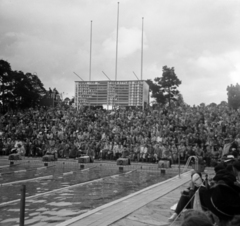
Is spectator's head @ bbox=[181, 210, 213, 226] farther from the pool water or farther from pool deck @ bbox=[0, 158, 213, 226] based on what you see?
the pool water

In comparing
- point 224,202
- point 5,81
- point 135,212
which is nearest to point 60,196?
point 135,212

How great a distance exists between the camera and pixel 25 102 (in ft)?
189

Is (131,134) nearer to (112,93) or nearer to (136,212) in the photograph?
(112,93)

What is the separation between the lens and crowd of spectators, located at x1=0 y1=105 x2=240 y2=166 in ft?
77.2

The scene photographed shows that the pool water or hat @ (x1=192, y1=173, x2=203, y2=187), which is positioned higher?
hat @ (x1=192, y1=173, x2=203, y2=187)

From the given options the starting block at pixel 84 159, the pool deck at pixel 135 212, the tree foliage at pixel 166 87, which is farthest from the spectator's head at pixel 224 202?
the tree foliage at pixel 166 87

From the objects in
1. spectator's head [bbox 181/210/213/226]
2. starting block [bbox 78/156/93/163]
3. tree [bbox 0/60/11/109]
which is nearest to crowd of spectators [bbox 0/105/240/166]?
starting block [bbox 78/156/93/163]

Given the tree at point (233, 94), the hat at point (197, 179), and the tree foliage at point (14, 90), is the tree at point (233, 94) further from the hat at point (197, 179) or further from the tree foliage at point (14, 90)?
the hat at point (197, 179)

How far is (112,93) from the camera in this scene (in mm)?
42562

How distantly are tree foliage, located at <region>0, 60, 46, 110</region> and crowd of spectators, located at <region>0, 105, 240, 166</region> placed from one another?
23.4 m

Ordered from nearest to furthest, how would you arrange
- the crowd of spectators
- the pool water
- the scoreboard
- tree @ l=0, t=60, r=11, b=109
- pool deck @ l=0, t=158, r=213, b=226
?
pool deck @ l=0, t=158, r=213, b=226
the pool water
the crowd of spectators
the scoreboard
tree @ l=0, t=60, r=11, b=109

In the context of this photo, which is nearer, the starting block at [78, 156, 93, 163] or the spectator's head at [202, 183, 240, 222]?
the spectator's head at [202, 183, 240, 222]

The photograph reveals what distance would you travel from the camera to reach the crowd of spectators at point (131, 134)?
2353 centimetres

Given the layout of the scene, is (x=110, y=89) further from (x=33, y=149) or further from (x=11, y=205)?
(x=11, y=205)
